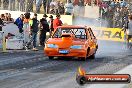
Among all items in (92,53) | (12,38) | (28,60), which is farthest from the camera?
(12,38)

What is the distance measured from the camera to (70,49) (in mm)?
17047

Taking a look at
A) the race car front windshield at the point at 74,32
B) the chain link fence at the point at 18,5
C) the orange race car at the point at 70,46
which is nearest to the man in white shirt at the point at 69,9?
the chain link fence at the point at 18,5

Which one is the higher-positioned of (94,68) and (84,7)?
(84,7)

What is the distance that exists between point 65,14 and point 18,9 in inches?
144

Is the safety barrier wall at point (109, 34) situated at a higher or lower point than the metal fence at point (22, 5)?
lower

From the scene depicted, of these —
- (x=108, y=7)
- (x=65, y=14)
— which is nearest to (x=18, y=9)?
(x=65, y=14)

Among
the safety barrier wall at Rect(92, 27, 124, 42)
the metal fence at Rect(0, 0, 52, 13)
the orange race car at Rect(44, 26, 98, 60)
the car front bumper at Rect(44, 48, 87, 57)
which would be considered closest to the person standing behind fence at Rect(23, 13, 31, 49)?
the orange race car at Rect(44, 26, 98, 60)

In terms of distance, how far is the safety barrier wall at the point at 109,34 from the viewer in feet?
99.0

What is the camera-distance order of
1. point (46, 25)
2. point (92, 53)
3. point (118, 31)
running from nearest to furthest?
point (92, 53), point (46, 25), point (118, 31)

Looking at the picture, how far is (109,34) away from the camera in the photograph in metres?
30.6

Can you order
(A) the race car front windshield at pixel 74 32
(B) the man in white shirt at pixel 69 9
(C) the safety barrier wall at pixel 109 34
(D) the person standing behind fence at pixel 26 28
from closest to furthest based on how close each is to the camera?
(A) the race car front windshield at pixel 74 32
(D) the person standing behind fence at pixel 26 28
(C) the safety barrier wall at pixel 109 34
(B) the man in white shirt at pixel 69 9

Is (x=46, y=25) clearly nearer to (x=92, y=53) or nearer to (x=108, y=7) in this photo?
(x=92, y=53)

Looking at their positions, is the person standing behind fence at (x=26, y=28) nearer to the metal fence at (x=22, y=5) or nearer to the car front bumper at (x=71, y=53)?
the car front bumper at (x=71, y=53)

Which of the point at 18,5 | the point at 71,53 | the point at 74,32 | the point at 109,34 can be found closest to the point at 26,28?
the point at 74,32
